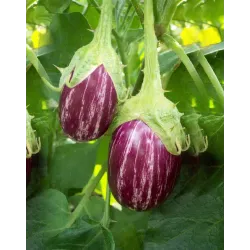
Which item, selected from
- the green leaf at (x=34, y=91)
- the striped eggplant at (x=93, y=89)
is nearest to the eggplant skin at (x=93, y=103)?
the striped eggplant at (x=93, y=89)

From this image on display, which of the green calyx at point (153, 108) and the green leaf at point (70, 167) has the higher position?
the green calyx at point (153, 108)

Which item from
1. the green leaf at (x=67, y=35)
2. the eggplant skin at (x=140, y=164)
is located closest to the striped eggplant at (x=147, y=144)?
the eggplant skin at (x=140, y=164)

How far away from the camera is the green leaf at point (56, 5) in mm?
1054

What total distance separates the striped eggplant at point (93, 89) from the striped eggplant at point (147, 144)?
2 cm

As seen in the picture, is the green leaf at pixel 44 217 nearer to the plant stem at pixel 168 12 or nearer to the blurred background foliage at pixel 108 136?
the blurred background foliage at pixel 108 136

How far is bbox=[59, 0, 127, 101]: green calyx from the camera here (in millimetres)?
974

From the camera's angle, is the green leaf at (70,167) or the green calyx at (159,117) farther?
the green leaf at (70,167)

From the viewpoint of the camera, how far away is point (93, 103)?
96 cm

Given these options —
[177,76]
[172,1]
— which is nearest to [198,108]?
[177,76]

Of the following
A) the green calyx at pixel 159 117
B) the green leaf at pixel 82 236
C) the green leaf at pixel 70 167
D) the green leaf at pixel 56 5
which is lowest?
the green leaf at pixel 82 236

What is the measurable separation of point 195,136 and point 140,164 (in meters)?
0.09

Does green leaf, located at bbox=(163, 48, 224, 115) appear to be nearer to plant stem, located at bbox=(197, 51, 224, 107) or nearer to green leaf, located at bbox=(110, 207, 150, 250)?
plant stem, located at bbox=(197, 51, 224, 107)

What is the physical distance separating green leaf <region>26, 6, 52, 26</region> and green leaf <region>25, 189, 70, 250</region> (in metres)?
0.26

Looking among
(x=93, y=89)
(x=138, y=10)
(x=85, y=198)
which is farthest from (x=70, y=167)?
(x=138, y=10)
